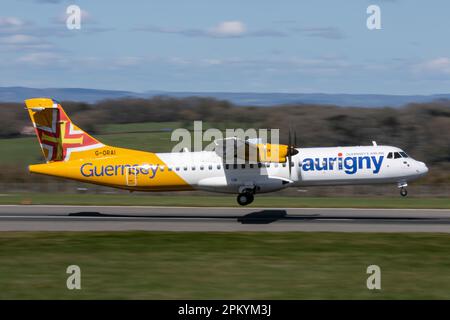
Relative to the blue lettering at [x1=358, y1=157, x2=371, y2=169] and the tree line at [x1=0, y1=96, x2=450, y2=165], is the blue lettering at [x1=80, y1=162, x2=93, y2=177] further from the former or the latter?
the tree line at [x1=0, y1=96, x2=450, y2=165]

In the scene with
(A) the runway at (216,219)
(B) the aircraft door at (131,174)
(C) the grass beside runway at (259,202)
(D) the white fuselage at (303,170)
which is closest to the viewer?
(A) the runway at (216,219)

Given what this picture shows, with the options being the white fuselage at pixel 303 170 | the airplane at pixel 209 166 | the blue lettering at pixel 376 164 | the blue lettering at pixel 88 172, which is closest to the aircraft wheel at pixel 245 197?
the airplane at pixel 209 166

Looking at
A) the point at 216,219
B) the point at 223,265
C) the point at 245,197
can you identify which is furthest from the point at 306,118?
the point at 223,265

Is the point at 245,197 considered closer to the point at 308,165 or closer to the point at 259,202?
the point at 308,165

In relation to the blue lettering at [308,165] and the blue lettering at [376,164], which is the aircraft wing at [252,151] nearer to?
the blue lettering at [308,165]

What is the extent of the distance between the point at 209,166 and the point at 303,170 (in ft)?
16.8

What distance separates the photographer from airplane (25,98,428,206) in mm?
35562

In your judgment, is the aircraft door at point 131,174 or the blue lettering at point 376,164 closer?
the blue lettering at point 376,164

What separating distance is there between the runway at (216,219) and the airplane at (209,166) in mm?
1636

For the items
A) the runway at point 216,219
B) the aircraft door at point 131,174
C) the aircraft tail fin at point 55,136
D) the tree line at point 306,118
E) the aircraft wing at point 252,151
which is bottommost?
the runway at point 216,219

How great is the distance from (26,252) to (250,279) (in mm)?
8927

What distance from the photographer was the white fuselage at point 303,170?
35.5 metres
